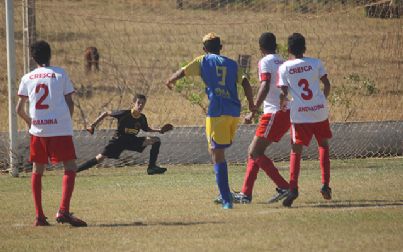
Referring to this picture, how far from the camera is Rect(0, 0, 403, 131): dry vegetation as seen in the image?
53.4 ft

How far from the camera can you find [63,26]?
18844 mm

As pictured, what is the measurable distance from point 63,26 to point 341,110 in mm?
5607

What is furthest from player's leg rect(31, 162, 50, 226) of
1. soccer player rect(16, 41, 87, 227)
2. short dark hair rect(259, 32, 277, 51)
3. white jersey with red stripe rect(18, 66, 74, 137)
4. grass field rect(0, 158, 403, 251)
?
short dark hair rect(259, 32, 277, 51)

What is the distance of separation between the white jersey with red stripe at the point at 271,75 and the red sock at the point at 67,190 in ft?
7.76

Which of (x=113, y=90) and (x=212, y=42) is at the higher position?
(x=212, y=42)

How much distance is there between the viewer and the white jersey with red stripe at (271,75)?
10.4 m

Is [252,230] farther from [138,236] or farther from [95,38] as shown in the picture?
[95,38]

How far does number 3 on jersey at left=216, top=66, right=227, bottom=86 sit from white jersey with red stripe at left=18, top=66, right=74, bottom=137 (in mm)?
1585

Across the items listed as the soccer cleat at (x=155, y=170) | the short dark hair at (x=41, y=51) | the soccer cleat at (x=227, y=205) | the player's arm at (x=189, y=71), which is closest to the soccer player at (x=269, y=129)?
the soccer cleat at (x=227, y=205)

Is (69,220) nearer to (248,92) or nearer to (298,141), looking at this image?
(248,92)

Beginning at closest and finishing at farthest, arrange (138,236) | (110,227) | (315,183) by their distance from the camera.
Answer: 1. (138,236)
2. (110,227)
3. (315,183)

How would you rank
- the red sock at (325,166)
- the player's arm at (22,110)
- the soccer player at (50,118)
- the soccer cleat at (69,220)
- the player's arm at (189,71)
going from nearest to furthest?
the soccer cleat at (69,220), the soccer player at (50,118), the player's arm at (22,110), the player's arm at (189,71), the red sock at (325,166)

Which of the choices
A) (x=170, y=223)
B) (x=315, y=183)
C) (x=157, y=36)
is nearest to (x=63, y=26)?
(x=157, y=36)

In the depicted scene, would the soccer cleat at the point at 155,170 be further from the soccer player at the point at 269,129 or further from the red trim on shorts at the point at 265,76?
the red trim on shorts at the point at 265,76
